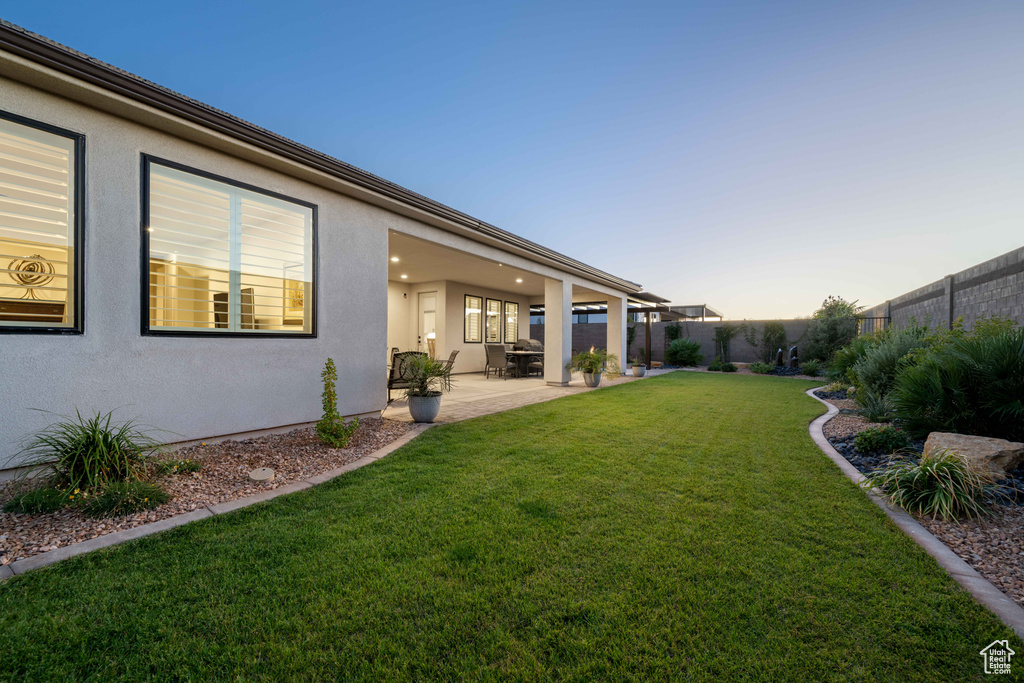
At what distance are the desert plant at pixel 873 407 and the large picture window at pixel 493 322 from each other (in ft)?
34.5

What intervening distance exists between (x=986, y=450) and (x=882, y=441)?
4.03 ft

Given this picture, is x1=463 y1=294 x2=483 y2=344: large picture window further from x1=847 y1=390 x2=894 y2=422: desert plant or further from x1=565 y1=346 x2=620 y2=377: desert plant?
x1=847 y1=390 x2=894 y2=422: desert plant

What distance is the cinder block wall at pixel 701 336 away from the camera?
16422mm

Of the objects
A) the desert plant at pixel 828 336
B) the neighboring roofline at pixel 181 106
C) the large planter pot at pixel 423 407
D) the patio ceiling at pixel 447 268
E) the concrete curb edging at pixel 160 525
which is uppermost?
the neighboring roofline at pixel 181 106

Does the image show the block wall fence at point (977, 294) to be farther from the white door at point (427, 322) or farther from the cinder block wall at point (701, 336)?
the white door at point (427, 322)

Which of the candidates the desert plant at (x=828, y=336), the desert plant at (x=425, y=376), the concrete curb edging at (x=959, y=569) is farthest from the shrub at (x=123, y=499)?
the desert plant at (x=828, y=336)

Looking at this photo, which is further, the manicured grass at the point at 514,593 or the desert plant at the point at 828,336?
the desert plant at the point at 828,336

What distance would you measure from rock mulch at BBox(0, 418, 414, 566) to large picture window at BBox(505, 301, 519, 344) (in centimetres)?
1029

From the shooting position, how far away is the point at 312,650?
151 centimetres

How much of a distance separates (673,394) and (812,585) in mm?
7165

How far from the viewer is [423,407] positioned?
5.62 m

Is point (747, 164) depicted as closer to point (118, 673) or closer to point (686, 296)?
point (118, 673)

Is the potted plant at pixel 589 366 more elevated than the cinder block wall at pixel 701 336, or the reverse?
the cinder block wall at pixel 701 336

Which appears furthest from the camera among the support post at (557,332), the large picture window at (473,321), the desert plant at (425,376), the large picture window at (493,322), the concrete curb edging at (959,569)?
the large picture window at (493,322)
